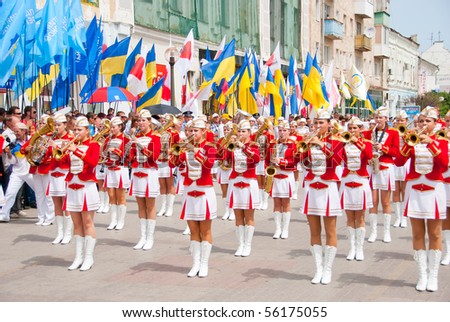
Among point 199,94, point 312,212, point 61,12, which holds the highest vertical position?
point 61,12

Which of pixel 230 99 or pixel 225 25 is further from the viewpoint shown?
pixel 225 25

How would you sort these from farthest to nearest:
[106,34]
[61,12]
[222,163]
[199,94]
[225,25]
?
[225,25] → [106,34] → [199,94] → [61,12] → [222,163]

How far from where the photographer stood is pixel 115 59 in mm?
18094

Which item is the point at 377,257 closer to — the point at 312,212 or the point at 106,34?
the point at 312,212

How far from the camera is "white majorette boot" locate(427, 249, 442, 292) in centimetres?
789

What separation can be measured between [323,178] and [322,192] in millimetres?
184

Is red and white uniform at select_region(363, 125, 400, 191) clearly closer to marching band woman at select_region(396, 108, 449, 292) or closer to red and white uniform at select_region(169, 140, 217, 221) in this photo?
marching band woman at select_region(396, 108, 449, 292)

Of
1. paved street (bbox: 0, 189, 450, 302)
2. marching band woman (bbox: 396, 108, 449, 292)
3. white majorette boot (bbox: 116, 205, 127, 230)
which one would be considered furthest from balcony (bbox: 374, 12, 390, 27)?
marching band woman (bbox: 396, 108, 449, 292)

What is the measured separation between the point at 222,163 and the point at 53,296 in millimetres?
3072

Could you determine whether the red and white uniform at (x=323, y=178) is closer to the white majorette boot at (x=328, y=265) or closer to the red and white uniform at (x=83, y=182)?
the white majorette boot at (x=328, y=265)

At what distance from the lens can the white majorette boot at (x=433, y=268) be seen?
7.89 m

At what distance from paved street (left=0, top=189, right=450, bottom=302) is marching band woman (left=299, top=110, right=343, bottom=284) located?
355 mm

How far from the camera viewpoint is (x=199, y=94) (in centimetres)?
1734
